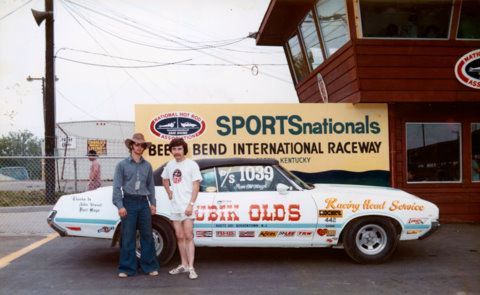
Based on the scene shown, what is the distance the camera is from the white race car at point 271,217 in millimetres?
6173

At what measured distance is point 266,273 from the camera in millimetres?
5930

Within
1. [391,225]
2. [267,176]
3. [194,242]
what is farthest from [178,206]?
[391,225]

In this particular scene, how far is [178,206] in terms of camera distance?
5.62m

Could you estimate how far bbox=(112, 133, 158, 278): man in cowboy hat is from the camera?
573 centimetres

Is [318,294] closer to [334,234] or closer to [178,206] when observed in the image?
[334,234]

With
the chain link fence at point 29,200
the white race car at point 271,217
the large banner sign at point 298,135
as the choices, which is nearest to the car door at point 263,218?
the white race car at point 271,217

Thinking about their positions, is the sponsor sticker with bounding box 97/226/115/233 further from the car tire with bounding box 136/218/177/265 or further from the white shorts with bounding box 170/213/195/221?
the white shorts with bounding box 170/213/195/221

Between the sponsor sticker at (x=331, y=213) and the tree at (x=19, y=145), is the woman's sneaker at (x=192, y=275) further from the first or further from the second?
the tree at (x=19, y=145)

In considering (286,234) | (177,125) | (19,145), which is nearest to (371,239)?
(286,234)

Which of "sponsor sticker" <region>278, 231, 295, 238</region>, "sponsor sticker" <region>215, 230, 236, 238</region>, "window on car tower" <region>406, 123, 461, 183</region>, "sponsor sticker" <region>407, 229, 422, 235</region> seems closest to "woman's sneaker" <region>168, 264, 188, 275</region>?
"sponsor sticker" <region>215, 230, 236, 238</region>

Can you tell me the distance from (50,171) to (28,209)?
1860 millimetres

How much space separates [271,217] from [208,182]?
3.15ft

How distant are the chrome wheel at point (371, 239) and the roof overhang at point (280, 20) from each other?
6.34 metres

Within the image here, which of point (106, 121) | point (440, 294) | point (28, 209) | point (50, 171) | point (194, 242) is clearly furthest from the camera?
point (106, 121)
